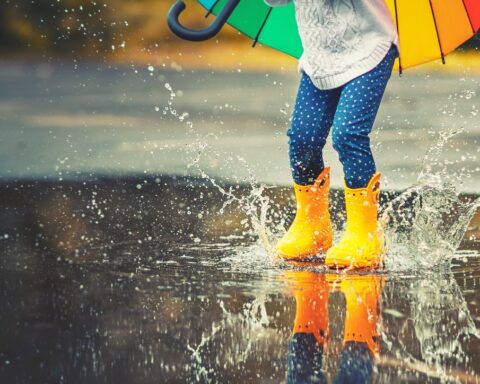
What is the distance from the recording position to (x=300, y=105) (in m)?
3.85

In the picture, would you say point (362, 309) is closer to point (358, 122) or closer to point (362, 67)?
point (358, 122)

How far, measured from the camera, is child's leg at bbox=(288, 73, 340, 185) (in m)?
3.81

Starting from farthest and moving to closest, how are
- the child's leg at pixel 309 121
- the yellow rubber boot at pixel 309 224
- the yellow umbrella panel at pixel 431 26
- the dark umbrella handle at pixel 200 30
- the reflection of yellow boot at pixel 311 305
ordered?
the yellow umbrella panel at pixel 431 26 < the yellow rubber boot at pixel 309 224 < the child's leg at pixel 309 121 < the dark umbrella handle at pixel 200 30 < the reflection of yellow boot at pixel 311 305

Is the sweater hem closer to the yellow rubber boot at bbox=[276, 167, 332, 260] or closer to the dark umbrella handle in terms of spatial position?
the yellow rubber boot at bbox=[276, 167, 332, 260]

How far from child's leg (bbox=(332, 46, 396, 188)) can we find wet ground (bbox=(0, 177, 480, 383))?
363mm

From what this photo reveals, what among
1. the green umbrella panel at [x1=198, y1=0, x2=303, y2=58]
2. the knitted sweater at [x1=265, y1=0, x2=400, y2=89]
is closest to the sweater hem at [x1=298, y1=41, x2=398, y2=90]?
the knitted sweater at [x1=265, y1=0, x2=400, y2=89]

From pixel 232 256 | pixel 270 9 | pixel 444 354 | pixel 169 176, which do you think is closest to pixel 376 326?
pixel 444 354

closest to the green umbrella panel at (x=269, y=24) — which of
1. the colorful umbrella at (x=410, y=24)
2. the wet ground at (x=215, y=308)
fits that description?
the colorful umbrella at (x=410, y=24)

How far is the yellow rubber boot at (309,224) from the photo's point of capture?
12.9 ft

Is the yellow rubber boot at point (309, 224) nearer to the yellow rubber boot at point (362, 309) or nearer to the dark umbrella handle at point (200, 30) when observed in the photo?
the yellow rubber boot at point (362, 309)

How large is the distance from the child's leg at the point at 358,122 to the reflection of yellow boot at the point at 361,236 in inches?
1.7

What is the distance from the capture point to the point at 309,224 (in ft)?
13.1

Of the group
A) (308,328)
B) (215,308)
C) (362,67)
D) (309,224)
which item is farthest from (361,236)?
(308,328)

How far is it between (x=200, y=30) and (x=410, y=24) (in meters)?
1.30
